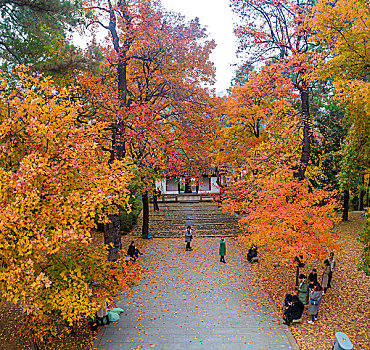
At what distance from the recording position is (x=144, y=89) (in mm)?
18469

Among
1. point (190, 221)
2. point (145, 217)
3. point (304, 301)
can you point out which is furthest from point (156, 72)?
point (304, 301)

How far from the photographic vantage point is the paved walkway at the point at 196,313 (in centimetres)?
838

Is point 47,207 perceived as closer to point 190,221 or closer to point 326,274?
point 326,274

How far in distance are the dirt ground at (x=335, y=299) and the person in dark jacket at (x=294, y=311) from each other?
24 centimetres

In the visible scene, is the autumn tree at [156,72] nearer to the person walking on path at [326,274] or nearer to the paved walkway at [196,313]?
the paved walkway at [196,313]

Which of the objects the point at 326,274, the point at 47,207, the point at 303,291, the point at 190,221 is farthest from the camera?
the point at 190,221

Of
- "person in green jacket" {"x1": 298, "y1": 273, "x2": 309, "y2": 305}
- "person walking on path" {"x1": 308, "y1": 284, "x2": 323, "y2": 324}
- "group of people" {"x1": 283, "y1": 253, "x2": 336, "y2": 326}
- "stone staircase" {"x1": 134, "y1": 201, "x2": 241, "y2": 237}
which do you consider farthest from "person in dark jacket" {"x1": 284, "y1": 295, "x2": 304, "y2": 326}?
"stone staircase" {"x1": 134, "y1": 201, "x2": 241, "y2": 237}

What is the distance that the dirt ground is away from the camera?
846 centimetres

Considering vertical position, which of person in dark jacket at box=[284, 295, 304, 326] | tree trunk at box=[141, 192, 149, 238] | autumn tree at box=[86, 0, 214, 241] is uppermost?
autumn tree at box=[86, 0, 214, 241]

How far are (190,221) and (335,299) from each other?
13.7 metres

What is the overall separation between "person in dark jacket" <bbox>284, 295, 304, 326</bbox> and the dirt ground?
0.24 meters

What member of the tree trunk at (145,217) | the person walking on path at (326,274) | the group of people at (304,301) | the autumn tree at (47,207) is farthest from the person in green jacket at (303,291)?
the tree trunk at (145,217)

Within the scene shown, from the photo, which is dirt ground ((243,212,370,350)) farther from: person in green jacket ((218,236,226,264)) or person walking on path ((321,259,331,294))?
person in green jacket ((218,236,226,264))

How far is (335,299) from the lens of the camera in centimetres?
1074
